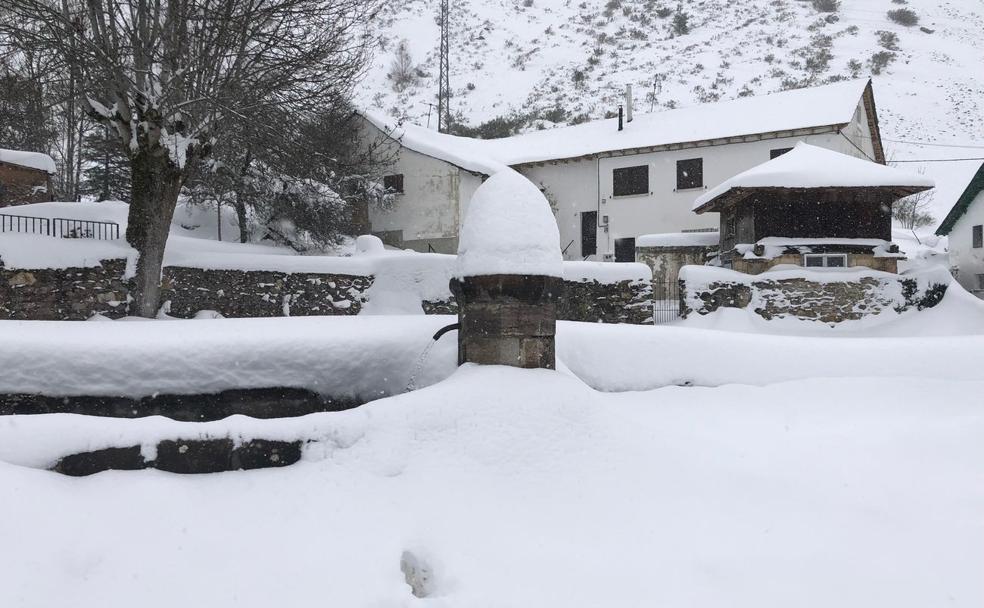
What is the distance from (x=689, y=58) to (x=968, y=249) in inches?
1521

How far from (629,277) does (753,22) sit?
60.9 meters

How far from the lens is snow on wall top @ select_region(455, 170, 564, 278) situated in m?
4.94

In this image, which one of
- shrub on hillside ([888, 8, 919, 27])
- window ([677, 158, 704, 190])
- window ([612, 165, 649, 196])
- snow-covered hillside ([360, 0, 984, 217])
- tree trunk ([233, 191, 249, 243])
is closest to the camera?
tree trunk ([233, 191, 249, 243])

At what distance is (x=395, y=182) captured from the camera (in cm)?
2417

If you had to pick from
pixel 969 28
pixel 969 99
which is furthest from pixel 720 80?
pixel 969 28

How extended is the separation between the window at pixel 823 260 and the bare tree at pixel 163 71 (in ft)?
39.7

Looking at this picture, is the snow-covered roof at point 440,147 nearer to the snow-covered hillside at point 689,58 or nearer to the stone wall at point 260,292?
the stone wall at point 260,292

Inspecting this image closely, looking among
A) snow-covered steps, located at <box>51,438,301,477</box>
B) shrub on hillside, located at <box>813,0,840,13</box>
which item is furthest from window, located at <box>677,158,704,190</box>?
shrub on hillside, located at <box>813,0,840,13</box>

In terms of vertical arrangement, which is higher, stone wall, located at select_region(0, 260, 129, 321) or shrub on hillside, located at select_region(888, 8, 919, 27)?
shrub on hillside, located at select_region(888, 8, 919, 27)

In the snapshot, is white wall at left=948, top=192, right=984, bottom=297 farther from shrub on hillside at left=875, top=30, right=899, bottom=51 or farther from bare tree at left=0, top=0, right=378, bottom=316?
shrub on hillside at left=875, top=30, right=899, bottom=51

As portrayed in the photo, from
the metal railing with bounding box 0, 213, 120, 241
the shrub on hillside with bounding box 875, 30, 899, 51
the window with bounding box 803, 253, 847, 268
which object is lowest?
the window with bounding box 803, 253, 847, 268

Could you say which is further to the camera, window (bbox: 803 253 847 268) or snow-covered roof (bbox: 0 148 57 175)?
window (bbox: 803 253 847 268)

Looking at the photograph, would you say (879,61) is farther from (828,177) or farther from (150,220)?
(150,220)

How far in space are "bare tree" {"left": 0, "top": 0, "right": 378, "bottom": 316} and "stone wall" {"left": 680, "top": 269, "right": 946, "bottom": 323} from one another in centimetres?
954
